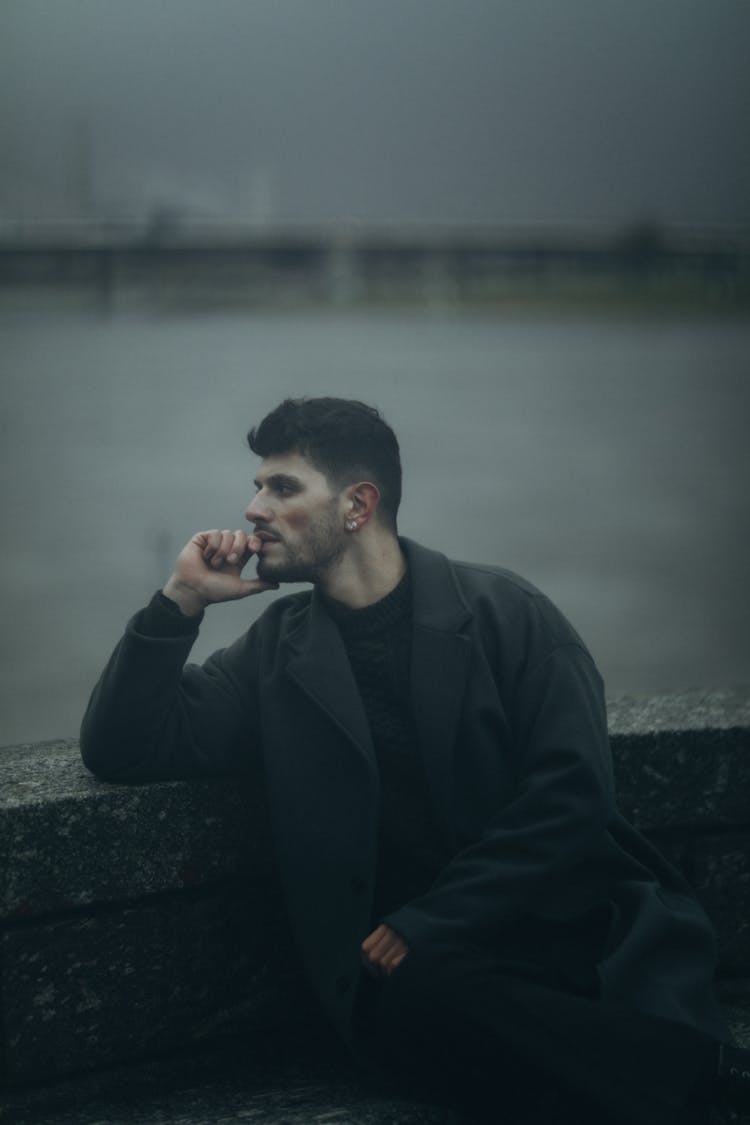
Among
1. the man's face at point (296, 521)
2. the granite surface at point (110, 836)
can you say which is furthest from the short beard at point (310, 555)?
the granite surface at point (110, 836)

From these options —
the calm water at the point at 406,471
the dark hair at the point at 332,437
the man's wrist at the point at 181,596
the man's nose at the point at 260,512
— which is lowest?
the calm water at the point at 406,471

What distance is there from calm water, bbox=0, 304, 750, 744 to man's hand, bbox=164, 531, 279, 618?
1.47 ft

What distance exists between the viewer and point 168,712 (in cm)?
274

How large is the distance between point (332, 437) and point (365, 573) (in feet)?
0.90

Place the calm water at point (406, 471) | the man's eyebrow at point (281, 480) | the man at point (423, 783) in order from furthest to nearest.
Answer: the calm water at point (406, 471)
the man's eyebrow at point (281, 480)
the man at point (423, 783)

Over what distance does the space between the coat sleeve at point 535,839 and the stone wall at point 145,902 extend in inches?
21.3

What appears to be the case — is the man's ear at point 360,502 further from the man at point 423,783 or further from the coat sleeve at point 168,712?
the coat sleeve at point 168,712

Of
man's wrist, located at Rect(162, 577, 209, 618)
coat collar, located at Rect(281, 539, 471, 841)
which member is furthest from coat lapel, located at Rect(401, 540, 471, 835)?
man's wrist, located at Rect(162, 577, 209, 618)

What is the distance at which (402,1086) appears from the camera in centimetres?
283

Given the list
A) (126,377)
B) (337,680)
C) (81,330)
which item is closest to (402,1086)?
(337,680)

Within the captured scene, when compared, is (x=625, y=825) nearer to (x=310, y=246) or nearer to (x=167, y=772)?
(x=167, y=772)

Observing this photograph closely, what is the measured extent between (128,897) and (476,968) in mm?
740

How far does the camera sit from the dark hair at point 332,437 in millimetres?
2748

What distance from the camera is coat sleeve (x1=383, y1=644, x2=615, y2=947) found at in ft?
8.16
